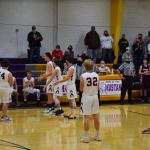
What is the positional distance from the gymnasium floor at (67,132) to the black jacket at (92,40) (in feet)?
18.8

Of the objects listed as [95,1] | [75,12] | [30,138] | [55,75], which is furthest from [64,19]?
[30,138]

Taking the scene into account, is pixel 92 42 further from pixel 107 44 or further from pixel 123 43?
pixel 123 43

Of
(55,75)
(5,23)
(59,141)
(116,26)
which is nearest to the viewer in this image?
(59,141)

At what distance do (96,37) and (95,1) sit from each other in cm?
229

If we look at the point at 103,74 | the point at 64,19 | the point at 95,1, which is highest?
the point at 95,1

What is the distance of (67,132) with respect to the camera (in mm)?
6184

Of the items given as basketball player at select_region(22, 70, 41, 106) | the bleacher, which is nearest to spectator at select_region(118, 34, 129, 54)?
the bleacher

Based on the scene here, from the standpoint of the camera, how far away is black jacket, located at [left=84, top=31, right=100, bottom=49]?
45.4 ft

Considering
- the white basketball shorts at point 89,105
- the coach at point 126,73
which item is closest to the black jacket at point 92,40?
the coach at point 126,73

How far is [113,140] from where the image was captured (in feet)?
18.0

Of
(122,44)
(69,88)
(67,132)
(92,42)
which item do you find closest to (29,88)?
(69,88)

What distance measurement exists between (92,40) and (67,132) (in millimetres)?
8264

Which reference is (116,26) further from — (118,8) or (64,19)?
(64,19)

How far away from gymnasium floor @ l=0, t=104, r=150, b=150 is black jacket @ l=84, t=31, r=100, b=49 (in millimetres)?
5740
